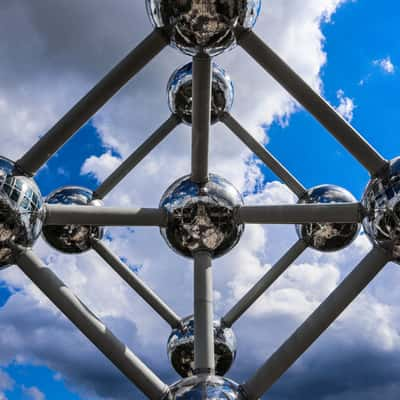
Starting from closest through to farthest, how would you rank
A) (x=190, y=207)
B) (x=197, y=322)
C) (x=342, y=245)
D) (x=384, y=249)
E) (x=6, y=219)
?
(x=6, y=219) → (x=384, y=249) → (x=197, y=322) → (x=190, y=207) → (x=342, y=245)

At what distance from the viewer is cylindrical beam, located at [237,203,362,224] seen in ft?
12.8

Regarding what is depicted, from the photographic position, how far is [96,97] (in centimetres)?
382

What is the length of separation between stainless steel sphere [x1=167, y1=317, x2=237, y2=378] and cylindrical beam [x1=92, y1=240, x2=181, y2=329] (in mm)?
174

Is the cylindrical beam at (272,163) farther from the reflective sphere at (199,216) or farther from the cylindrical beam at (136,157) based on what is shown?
the reflective sphere at (199,216)

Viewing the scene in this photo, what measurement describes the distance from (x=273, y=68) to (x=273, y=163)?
2517mm

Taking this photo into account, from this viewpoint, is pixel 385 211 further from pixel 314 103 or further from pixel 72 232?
pixel 72 232

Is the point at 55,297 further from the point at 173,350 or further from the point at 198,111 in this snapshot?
the point at 173,350

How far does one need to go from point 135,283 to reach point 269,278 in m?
1.43

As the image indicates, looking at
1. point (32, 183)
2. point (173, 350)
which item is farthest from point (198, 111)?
point (173, 350)

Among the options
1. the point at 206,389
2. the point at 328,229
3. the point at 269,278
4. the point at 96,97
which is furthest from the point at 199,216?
the point at 328,229

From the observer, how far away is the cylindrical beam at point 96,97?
12.3 feet

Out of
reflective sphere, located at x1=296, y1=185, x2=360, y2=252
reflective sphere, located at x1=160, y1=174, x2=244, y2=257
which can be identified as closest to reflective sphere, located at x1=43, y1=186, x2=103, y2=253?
reflective sphere, located at x1=160, y1=174, x2=244, y2=257

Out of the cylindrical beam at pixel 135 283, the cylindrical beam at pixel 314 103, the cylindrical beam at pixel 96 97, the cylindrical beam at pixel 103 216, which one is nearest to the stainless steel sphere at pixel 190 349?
the cylindrical beam at pixel 135 283

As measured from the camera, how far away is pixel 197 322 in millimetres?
4133
